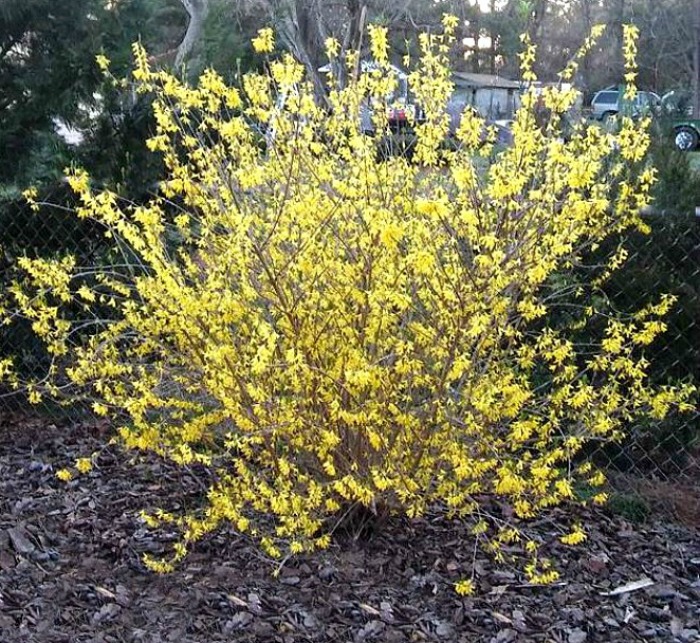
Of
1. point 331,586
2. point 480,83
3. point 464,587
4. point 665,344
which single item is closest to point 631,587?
point 464,587

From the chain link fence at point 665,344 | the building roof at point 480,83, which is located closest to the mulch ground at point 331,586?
the chain link fence at point 665,344

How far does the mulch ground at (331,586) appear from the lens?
2762 mm

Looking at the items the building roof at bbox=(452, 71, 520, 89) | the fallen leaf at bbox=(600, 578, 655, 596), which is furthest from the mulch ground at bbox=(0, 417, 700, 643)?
the building roof at bbox=(452, 71, 520, 89)

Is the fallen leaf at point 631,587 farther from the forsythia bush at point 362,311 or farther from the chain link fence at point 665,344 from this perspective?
the chain link fence at point 665,344

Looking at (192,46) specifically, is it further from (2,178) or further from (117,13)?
(2,178)

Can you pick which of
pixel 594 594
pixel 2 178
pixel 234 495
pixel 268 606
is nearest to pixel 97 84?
pixel 2 178

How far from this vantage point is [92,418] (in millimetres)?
4676

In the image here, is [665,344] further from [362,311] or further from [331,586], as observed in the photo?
[331,586]

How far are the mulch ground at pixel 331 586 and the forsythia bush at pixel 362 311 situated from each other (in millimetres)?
125

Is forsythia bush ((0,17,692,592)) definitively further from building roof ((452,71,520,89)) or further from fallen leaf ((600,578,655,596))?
building roof ((452,71,520,89))

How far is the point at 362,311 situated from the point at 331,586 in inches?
34.7

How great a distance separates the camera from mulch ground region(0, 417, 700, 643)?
109 inches

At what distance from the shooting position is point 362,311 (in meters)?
2.98

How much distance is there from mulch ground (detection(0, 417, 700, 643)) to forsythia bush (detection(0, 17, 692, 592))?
12 centimetres
